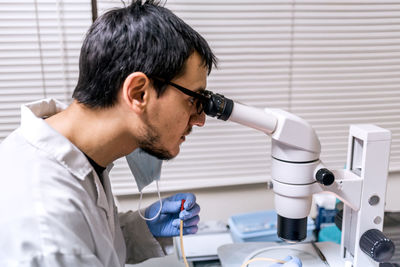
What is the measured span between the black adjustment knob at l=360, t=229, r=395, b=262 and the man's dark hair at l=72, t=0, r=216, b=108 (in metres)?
0.72

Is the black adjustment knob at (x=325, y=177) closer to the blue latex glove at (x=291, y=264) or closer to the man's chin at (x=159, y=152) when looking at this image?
the blue latex glove at (x=291, y=264)

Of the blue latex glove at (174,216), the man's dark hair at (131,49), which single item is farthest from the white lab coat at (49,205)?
the blue latex glove at (174,216)

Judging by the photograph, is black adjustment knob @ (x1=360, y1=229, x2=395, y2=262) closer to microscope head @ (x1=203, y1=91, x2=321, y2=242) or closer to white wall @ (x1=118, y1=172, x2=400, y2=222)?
microscope head @ (x1=203, y1=91, x2=321, y2=242)

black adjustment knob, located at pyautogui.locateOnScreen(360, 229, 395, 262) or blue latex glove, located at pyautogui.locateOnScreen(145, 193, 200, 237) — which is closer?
black adjustment knob, located at pyautogui.locateOnScreen(360, 229, 395, 262)

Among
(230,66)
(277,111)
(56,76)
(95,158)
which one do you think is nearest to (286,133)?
(277,111)

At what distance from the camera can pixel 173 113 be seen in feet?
3.18

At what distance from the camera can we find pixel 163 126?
38.6 inches

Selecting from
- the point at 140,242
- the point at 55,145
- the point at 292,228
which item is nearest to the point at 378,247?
the point at 292,228

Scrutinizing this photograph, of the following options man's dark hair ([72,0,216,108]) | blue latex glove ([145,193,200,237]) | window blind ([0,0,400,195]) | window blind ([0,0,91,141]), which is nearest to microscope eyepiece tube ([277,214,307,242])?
blue latex glove ([145,193,200,237])

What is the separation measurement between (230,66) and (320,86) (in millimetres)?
466

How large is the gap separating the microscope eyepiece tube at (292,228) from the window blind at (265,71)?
0.77m

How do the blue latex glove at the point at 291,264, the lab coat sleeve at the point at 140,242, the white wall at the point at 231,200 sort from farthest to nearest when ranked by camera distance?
the white wall at the point at 231,200, the lab coat sleeve at the point at 140,242, the blue latex glove at the point at 291,264

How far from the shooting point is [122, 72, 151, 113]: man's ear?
88 cm

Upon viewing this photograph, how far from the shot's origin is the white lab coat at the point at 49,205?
29.0 inches
